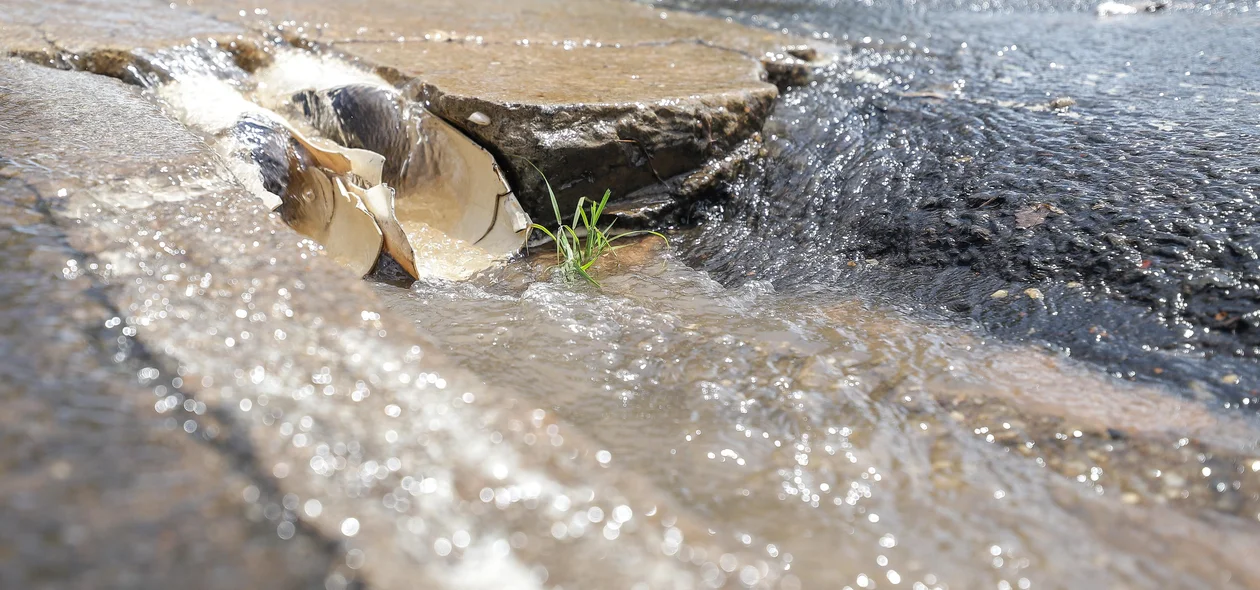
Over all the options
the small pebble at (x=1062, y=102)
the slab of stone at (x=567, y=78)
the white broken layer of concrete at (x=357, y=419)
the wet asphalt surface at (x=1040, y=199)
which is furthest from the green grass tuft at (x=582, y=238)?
the small pebble at (x=1062, y=102)

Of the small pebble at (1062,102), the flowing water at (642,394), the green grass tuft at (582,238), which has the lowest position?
the green grass tuft at (582,238)

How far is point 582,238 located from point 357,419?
5.98 ft

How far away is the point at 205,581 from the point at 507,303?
1.41m

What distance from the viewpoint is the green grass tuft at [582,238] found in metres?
2.65

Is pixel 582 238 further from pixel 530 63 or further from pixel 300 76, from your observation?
pixel 300 76

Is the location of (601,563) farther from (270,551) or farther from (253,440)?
(253,440)

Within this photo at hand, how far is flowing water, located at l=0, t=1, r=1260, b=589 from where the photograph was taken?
3.48 ft

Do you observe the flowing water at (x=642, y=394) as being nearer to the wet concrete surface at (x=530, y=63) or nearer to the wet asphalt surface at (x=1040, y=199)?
the wet asphalt surface at (x=1040, y=199)

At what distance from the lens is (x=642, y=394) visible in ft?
5.88

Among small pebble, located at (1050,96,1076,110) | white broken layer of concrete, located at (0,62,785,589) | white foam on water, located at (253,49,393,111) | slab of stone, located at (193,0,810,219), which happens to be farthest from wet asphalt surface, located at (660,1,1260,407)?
white foam on water, located at (253,49,393,111)

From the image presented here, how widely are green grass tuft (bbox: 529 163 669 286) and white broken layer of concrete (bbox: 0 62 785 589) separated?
3.57 ft

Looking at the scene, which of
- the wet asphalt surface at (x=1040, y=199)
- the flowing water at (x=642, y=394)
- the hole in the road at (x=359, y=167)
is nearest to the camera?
the flowing water at (x=642, y=394)

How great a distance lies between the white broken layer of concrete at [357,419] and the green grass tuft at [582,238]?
1.09m

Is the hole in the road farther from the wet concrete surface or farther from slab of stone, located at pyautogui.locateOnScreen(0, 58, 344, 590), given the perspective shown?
slab of stone, located at pyautogui.locateOnScreen(0, 58, 344, 590)
